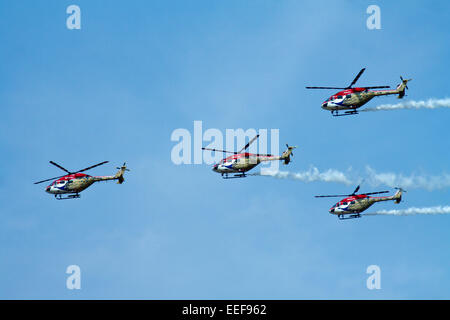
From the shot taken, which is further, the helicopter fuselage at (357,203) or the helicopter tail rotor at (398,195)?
the helicopter fuselage at (357,203)

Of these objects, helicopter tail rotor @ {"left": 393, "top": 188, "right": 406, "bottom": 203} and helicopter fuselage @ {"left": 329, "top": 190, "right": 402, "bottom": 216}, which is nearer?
helicopter tail rotor @ {"left": 393, "top": 188, "right": 406, "bottom": 203}

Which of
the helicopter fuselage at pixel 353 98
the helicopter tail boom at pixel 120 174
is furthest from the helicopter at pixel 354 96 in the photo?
the helicopter tail boom at pixel 120 174

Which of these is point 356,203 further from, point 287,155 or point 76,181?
point 76,181

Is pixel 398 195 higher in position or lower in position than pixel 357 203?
higher

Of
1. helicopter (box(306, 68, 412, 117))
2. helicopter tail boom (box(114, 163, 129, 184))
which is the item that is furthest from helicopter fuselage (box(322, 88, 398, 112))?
helicopter tail boom (box(114, 163, 129, 184))

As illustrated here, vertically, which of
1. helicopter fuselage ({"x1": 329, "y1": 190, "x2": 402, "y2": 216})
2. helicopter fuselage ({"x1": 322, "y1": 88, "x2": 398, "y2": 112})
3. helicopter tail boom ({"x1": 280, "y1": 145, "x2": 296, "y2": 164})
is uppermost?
helicopter fuselage ({"x1": 322, "y1": 88, "x2": 398, "y2": 112})

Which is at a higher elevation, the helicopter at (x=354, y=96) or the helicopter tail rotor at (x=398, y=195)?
the helicopter at (x=354, y=96)

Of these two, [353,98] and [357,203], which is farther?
[357,203]

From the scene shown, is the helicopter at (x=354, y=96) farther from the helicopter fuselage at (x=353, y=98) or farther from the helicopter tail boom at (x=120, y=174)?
the helicopter tail boom at (x=120, y=174)

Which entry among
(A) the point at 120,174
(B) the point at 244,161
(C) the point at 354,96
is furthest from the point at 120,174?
(C) the point at 354,96

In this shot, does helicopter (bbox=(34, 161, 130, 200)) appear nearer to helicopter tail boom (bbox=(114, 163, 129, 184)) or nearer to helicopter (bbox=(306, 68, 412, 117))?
helicopter tail boom (bbox=(114, 163, 129, 184))

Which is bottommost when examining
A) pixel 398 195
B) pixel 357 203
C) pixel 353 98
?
pixel 357 203
